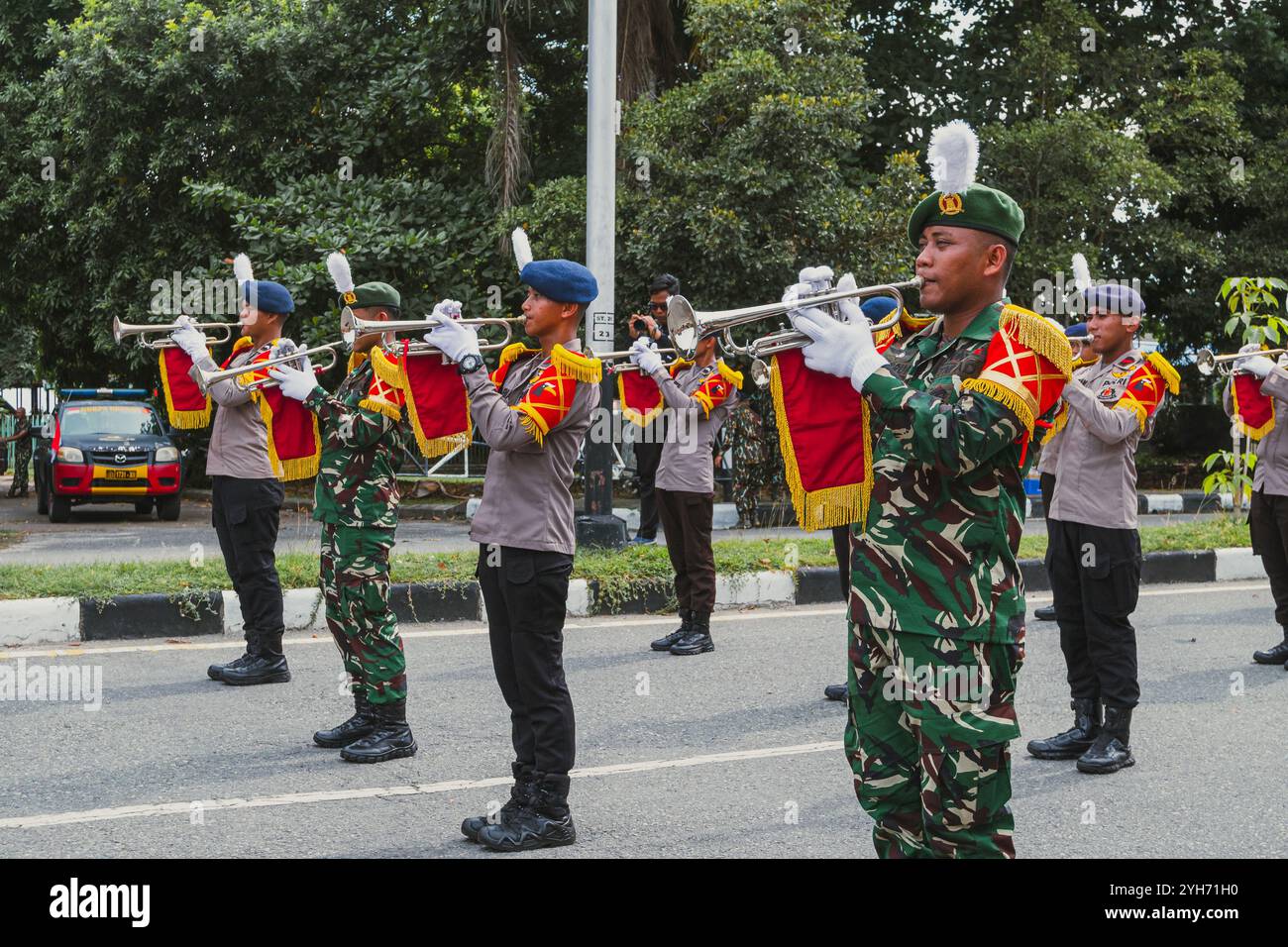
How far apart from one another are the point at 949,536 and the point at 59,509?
14.0 meters

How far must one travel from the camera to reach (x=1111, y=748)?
5.11 m

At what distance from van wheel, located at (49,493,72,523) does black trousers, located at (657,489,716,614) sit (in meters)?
9.72

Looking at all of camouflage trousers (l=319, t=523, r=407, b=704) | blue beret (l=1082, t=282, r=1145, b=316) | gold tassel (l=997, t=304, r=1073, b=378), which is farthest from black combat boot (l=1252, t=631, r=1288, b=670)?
gold tassel (l=997, t=304, r=1073, b=378)

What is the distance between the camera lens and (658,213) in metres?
13.8

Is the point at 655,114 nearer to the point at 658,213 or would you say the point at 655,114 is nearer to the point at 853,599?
the point at 658,213

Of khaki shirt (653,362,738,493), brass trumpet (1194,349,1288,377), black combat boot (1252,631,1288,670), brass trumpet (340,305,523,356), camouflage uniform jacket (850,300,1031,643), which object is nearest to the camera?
camouflage uniform jacket (850,300,1031,643)

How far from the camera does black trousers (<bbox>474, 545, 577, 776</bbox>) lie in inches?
165

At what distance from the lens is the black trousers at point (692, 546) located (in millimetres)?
7477

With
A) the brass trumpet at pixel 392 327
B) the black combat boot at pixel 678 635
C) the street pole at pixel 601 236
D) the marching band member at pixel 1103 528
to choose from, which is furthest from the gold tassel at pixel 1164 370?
the street pole at pixel 601 236

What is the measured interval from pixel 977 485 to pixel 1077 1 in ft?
61.1

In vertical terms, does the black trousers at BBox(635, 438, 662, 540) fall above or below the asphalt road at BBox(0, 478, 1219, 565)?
above

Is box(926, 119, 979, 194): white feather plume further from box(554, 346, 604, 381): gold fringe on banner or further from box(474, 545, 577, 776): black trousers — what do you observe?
box(474, 545, 577, 776): black trousers

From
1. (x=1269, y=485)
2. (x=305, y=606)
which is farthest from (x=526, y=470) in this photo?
(x=1269, y=485)

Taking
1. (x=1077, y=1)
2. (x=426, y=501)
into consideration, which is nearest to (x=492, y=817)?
(x=426, y=501)
